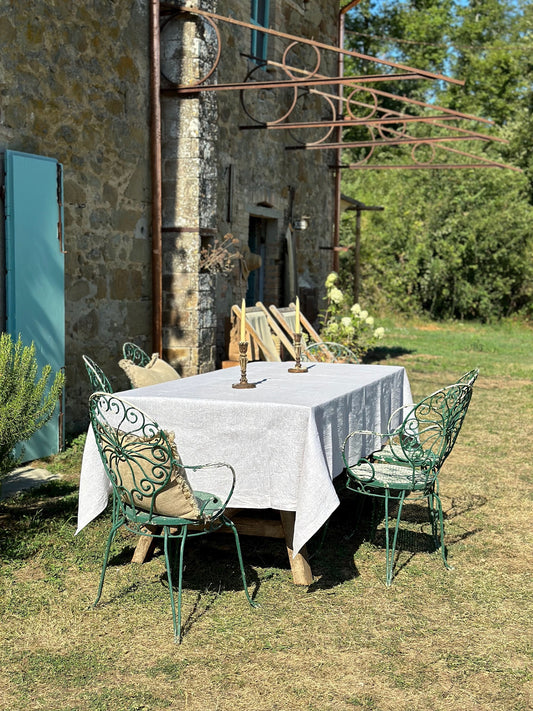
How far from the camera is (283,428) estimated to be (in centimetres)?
345

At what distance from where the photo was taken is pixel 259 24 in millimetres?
9438

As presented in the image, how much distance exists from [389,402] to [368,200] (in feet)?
51.6

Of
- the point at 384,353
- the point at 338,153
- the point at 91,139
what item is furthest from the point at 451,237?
the point at 91,139

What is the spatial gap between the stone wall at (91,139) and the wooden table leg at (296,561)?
118 inches

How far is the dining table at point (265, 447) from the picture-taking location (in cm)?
338

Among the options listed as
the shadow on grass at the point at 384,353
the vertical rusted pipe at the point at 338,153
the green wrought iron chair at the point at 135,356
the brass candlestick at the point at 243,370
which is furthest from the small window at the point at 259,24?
the brass candlestick at the point at 243,370

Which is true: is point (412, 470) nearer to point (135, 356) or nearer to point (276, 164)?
point (135, 356)

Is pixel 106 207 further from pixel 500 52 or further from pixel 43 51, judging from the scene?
pixel 500 52

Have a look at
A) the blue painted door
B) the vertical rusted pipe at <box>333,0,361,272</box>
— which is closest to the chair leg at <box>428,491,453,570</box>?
the blue painted door

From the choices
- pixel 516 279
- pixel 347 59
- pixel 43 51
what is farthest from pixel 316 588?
pixel 347 59

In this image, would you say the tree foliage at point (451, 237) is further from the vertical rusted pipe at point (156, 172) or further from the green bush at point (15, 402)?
the green bush at point (15, 402)

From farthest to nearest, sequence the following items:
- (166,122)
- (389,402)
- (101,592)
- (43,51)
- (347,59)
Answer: (347,59) → (166,122) → (43,51) → (389,402) → (101,592)

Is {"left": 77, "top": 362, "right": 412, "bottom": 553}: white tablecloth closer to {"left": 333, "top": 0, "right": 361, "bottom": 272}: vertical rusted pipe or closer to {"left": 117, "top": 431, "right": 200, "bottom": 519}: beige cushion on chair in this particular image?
{"left": 117, "top": 431, "right": 200, "bottom": 519}: beige cushion on chair

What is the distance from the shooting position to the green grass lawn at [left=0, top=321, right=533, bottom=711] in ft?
8.86
